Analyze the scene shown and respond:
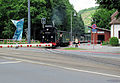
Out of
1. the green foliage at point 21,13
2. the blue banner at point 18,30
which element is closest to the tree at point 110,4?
the blue banner at point 18,30

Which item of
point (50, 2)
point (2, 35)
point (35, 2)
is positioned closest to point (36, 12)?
point (35, 2)

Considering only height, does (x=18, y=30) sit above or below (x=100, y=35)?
above

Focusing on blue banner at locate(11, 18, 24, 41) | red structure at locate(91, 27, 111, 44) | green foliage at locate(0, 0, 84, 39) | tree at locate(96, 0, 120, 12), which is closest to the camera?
tree at locate(96, 0, 120, 12)

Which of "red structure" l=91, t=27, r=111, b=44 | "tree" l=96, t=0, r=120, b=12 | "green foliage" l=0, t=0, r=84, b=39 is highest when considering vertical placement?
"green foliage" l=0, t=0, r=84, b=39

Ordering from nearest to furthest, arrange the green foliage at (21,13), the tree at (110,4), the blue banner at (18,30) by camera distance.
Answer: the tree at (110,4) < the blue banner at (18,30) < the green foliage at (21,13)

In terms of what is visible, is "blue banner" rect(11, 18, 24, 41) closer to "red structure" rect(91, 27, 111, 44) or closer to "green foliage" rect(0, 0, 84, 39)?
"green foliage" rect(0, 0, 84, 39)

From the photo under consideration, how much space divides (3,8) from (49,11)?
12010 millimetres

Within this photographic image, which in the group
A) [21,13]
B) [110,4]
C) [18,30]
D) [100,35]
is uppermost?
[21,13]

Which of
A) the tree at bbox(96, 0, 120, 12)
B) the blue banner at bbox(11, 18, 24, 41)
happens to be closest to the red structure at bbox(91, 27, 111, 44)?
the blue banner at bbox(11, 18, 24, 41)

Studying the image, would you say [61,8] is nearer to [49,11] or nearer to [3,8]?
[49,11]

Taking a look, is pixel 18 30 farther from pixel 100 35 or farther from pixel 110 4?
pixel 110 4

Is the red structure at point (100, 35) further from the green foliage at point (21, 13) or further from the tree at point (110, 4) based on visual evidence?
the tree at point (110, 4)

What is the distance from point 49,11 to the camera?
64188 millimetres

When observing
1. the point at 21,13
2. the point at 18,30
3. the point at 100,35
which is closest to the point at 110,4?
the point at 18,30
